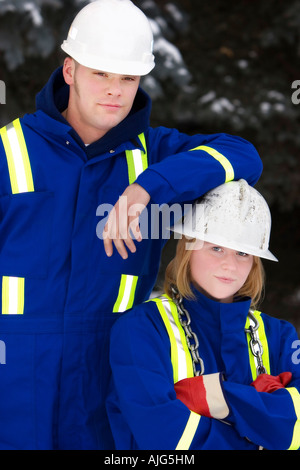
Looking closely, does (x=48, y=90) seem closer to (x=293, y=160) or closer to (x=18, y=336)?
(x=18, y=336)

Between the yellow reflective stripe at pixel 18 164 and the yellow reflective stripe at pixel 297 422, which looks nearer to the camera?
the yellow reflective stripe at pixel 297 422

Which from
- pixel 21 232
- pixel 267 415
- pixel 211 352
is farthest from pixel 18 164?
pixel 267 415

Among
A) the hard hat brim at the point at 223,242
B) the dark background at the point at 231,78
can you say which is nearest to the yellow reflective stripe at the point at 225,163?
the hard hat brim at the point at 223,242

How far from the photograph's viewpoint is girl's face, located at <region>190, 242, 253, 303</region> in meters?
2.56

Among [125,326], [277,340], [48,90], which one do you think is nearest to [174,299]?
[125,326]

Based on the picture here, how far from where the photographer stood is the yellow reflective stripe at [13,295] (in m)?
2.53

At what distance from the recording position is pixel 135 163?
2709mm

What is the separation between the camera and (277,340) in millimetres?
2625

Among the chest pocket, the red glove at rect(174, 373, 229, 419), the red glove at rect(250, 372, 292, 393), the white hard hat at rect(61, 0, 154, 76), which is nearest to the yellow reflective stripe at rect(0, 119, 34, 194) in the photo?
the chest pocket

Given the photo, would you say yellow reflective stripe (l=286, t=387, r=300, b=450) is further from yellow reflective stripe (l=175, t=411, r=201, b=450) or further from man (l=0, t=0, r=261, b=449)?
man (l=0, t=0, r=261, b=449)

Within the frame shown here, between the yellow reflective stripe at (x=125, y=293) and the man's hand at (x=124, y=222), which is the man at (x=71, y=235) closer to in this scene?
the yellow reflective stripe at (x=125, y=293)

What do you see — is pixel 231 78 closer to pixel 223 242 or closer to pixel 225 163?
pixel 225 163

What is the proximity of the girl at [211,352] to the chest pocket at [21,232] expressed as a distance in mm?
381
